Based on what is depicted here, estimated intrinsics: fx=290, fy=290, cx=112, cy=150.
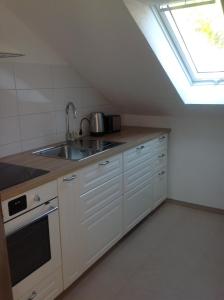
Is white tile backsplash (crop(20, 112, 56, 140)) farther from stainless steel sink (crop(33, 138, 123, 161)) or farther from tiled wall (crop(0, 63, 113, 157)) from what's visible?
stainless steel sink (crop(33, 138, 123, 161))

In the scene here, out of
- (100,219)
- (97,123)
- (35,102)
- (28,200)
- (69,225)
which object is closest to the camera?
(28,200)

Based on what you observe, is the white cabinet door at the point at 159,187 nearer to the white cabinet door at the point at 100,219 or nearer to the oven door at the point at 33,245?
the white cabinet door at the point at 100,219

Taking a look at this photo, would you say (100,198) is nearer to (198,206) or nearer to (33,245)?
(33,245)

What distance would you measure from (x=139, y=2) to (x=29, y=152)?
53.7 inches

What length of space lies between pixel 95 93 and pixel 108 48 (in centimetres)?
78

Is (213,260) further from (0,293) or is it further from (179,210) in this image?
(0,293)

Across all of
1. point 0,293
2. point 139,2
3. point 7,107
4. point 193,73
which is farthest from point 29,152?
point 193,73

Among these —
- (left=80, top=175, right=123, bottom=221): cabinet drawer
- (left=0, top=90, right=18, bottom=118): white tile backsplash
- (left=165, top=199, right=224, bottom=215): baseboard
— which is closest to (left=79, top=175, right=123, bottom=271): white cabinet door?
(left=80, top=175, right=123, bottom=221): cabinet drawer

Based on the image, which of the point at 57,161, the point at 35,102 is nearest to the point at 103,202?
the point at 57,161

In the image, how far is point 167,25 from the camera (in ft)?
7.71

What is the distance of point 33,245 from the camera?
1659 millimetres

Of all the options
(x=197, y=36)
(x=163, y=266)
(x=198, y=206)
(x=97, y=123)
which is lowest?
(x=163, y=266)

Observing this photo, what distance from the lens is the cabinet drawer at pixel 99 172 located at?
2038 millimetres

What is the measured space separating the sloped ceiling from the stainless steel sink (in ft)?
2.03
